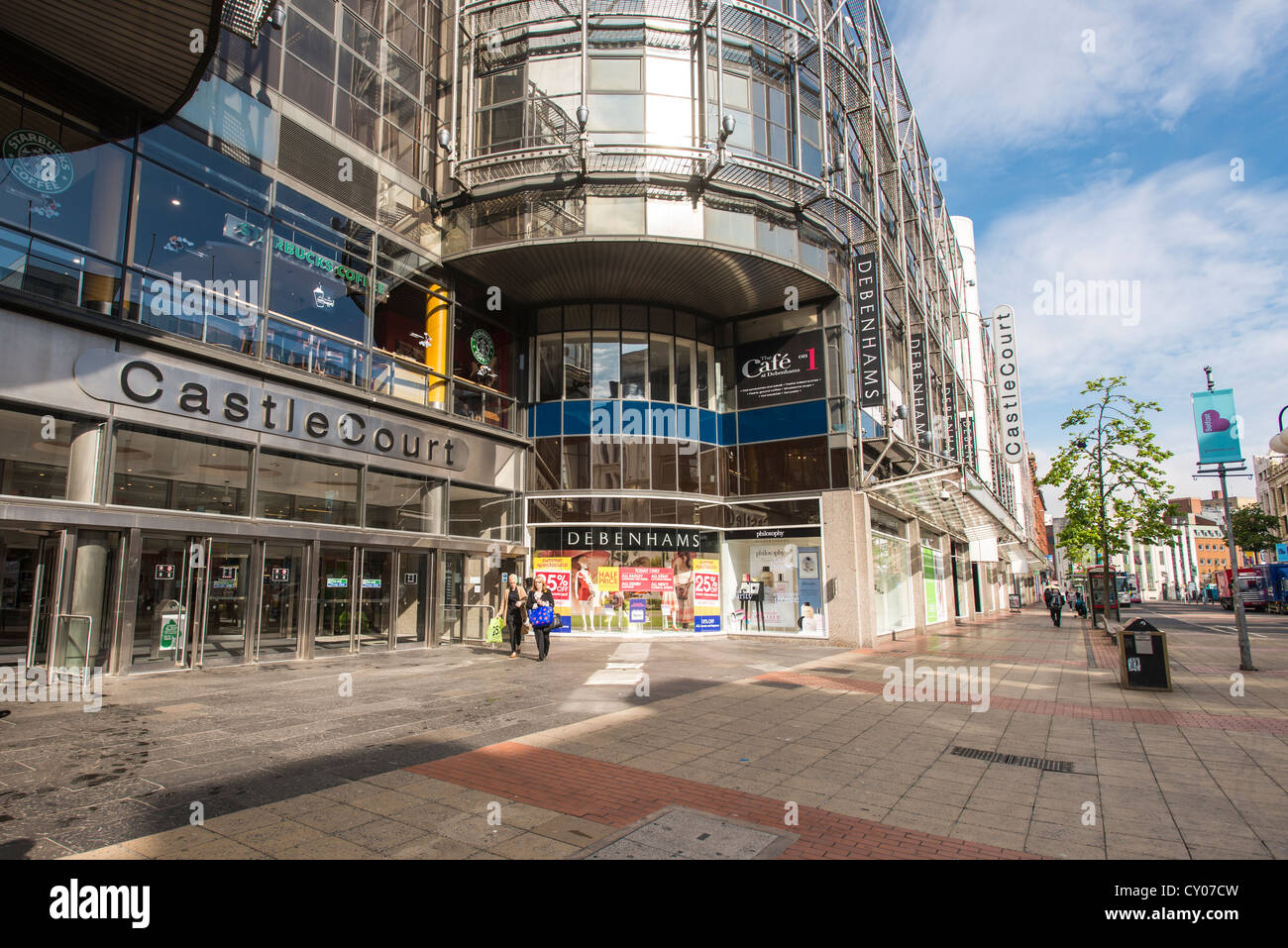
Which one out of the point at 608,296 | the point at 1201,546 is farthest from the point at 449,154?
the point at 1201,546

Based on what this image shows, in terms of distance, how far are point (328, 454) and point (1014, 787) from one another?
1372 centimetres

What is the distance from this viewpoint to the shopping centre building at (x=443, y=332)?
11.3 metres

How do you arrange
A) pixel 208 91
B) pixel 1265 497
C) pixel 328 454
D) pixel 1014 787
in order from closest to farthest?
1. pixel 1014 787
2. pixel 208 91
3. pixel 328 454
4. pixel 1265 497

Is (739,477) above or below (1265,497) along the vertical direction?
below

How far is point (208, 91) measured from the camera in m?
13.7

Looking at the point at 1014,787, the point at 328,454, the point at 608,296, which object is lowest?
the point at 1014,787

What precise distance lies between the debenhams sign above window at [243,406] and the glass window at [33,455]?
800 mm

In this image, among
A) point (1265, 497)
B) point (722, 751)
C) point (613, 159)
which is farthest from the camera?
point (1265, 497)

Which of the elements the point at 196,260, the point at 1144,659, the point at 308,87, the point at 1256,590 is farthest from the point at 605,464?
the point at 1256,590

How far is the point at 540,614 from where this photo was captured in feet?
46.0

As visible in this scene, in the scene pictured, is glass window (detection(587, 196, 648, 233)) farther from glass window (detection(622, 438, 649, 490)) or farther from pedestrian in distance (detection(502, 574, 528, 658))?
pedestrian in distance (detection(502, 574, 528, 658))

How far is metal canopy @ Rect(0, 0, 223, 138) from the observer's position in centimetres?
1020

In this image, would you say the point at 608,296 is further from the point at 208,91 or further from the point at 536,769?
the point at 536,769

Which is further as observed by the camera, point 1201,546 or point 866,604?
point 1201,546
